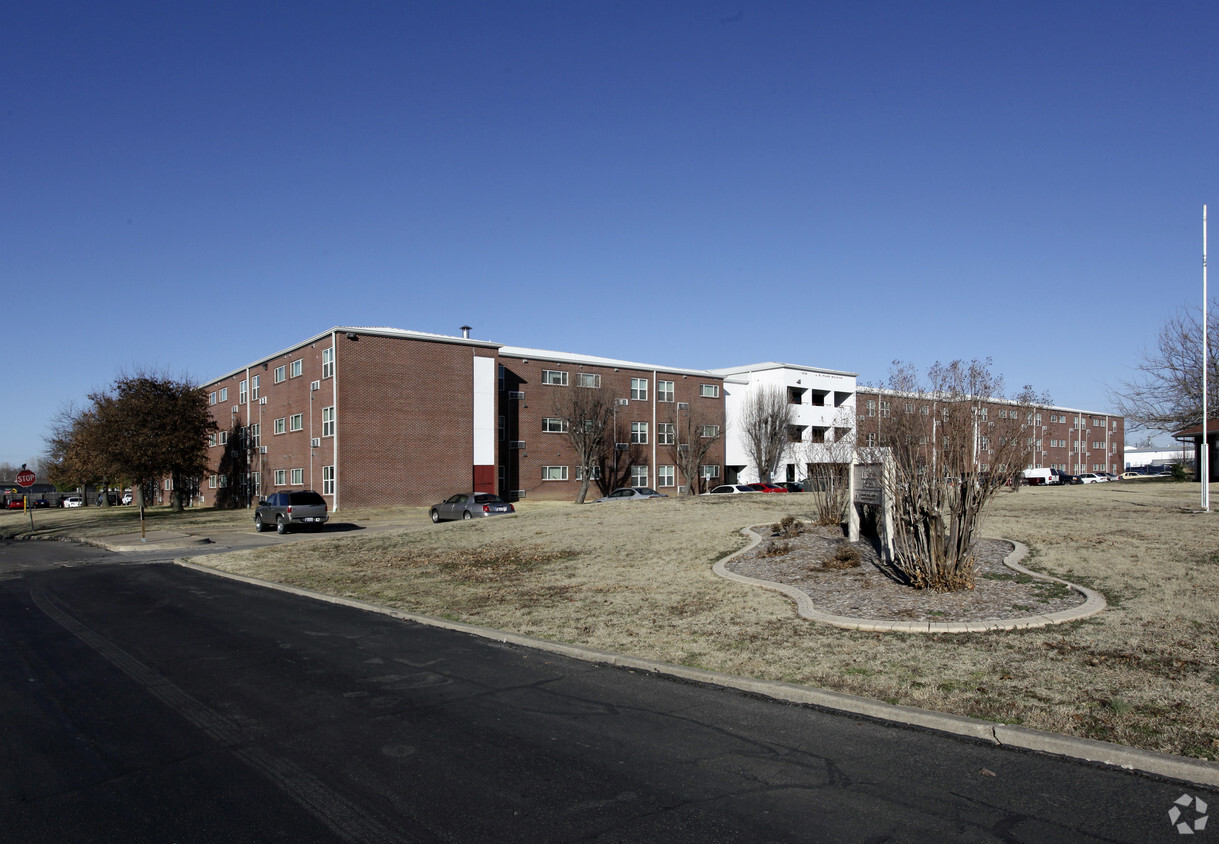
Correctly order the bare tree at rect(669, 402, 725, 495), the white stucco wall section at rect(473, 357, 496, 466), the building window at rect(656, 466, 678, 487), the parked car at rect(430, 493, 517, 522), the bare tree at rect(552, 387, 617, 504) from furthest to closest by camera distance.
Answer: the building window at rect(656, 466, 678, 487) < the bare tree at rect(669, 402, 725, 495) < the bare tree at rect(552, 387, 617, 504) < the white stucco wall section at rect(473, 357, 496, 466) < the parked car at rect(430, 493, 517, 522)

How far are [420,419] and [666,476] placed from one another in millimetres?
20855

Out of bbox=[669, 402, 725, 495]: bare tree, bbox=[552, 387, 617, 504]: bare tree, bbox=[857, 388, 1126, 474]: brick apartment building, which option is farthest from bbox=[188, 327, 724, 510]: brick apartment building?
bbox=[857, 388, 1126, 474]: brick apartment building

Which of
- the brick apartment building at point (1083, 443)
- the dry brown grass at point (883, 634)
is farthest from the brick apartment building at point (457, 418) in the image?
the brick apartment building at point (1083, 443)

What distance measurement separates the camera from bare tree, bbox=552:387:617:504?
51.6 m

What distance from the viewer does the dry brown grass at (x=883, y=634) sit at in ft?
21.6

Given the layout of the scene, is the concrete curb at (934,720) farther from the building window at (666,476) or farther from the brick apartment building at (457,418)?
the building window at (666,476)

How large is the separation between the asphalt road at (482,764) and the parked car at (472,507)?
85.4 ft

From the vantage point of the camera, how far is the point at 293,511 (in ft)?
106

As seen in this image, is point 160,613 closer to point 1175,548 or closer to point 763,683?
point 763,683

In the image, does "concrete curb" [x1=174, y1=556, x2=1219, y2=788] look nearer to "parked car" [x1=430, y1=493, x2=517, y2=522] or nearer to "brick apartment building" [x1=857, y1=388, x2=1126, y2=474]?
"parked car" [x1=430, y1=493, x2=517, y2=522]

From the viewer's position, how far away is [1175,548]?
13.2m

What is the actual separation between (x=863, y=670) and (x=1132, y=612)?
12.5 ft

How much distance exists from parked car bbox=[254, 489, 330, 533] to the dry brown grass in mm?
9504

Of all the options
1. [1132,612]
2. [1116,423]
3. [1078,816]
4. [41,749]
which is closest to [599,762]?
[1078,816]
